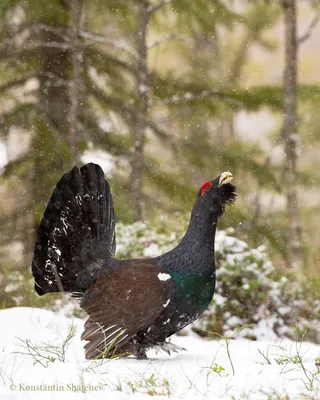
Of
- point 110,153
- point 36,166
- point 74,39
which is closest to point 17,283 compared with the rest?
point 36,166

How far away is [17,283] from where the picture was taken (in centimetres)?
864

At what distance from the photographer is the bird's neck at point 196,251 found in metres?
3.99

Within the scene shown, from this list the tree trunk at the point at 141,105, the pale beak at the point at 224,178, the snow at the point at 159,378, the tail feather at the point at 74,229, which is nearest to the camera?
the snow at the point at 159,378

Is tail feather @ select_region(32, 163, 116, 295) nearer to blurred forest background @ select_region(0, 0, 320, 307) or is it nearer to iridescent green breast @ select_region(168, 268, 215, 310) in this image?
iridescent green breast @ select_region(168, 268, 215, 310)

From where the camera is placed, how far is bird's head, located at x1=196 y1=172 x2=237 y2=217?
414cm

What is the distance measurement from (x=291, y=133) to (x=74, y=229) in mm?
7391

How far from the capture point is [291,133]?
442 inches

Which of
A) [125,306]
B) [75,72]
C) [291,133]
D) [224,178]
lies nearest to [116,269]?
[125,306]

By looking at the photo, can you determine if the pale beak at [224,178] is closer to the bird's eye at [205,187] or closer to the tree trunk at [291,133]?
the bird's eye at [205,187]

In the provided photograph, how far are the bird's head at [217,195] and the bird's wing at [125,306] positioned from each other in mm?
533

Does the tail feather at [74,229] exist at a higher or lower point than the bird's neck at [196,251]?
higher

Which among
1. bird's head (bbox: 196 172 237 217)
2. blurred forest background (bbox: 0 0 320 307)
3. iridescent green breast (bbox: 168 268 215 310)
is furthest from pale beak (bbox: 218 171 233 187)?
blurred forest background (bbox: 0 0 320 307)

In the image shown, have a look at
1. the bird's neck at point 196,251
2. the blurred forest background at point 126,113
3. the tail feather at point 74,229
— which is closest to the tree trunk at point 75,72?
the blurred forest background at point 126,113

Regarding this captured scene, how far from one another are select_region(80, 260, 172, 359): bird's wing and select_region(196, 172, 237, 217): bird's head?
0.53m
